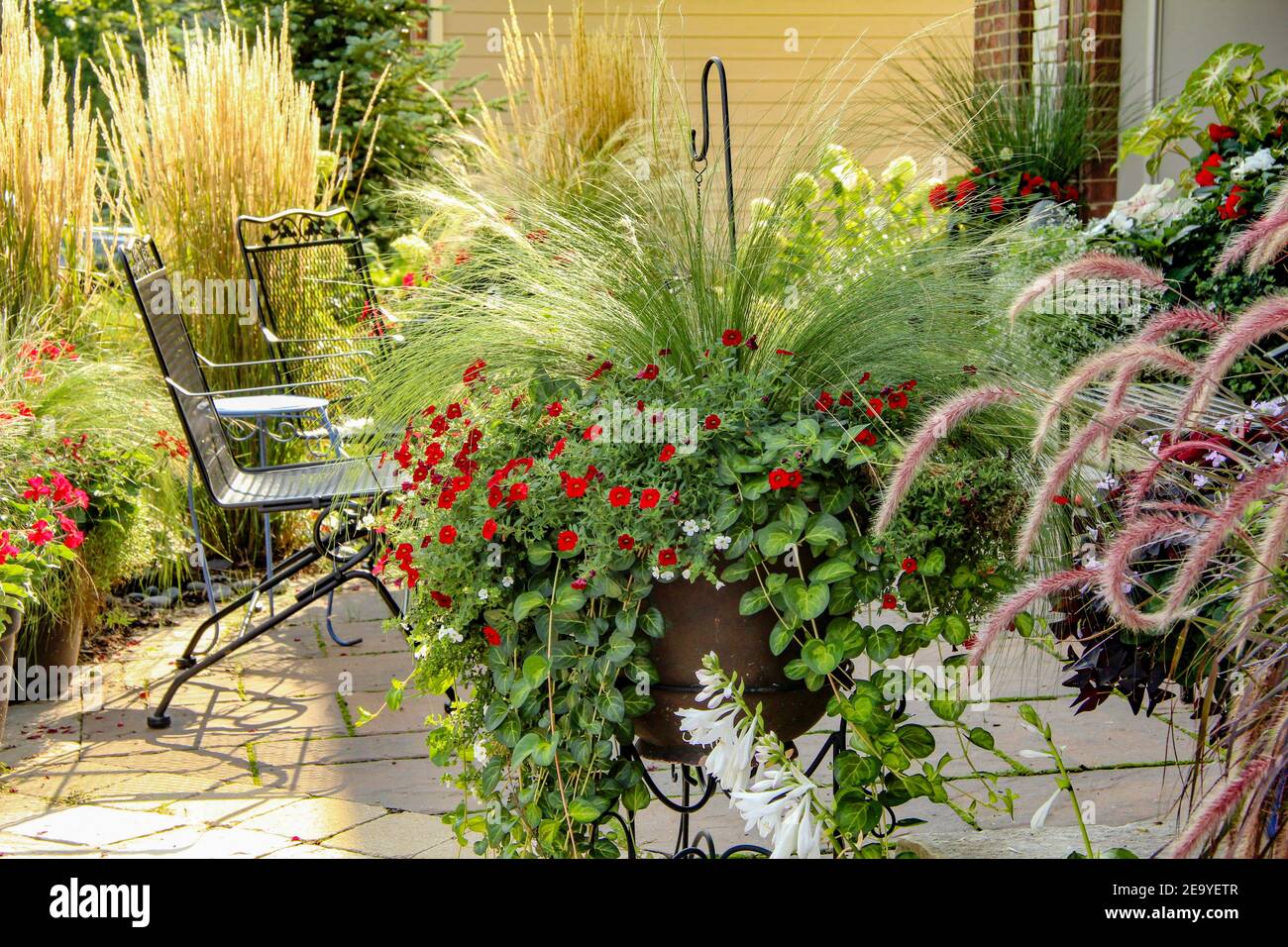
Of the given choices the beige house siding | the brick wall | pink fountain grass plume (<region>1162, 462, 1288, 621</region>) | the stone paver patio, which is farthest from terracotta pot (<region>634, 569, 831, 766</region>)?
the beige house siding

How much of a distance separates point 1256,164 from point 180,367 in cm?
342

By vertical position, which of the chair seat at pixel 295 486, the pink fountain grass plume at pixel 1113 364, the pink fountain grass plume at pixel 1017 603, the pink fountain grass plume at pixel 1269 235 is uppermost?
the pink fountain grass plume at pixel 1269 235

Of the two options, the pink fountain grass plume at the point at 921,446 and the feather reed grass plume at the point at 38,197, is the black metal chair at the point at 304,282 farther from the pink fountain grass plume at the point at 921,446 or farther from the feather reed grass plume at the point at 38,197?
the pink fountain grass plume at the point at 921,446

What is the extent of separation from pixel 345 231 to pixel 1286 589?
466 cm

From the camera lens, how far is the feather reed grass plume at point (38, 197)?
4.50 meters

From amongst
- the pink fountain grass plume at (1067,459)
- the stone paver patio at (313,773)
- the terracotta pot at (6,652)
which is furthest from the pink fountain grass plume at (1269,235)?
the terracotta pot at (6,652)

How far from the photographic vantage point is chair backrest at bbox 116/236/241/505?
3.54m

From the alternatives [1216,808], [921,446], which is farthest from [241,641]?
[1216,808]

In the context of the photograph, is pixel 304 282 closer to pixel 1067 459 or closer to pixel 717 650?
pixel 717 650

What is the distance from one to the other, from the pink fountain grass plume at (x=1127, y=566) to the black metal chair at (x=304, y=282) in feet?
11.7

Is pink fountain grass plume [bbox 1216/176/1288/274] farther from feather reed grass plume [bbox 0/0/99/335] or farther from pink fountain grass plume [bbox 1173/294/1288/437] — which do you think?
feather reed grass plume [bbox 0/0/99/335]
